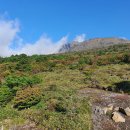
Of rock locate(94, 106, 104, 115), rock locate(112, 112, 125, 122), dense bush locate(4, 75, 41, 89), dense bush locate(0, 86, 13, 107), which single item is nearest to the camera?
rock locate(112, 112, 125, 122)

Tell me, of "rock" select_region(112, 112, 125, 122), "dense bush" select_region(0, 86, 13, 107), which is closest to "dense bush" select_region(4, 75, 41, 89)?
"dense bush" select_region(0, 86, 13, 107)

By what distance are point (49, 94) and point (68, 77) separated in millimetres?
11220

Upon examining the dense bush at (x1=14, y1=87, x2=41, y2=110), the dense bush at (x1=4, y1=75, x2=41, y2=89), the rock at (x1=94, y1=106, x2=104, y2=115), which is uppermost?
the dense bush at (x1=4, y1=75, x2=41, y2=89)

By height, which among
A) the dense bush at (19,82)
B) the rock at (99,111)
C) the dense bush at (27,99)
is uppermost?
the dense bush at (19,82)

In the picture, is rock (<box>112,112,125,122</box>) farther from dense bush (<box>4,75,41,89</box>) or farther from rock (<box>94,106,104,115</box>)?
dense bush (<box>4,75,41,89</box>)

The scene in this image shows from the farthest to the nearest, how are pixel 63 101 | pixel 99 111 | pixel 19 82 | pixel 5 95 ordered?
pixel 19 82 < pixel 5 95 < pixel 63 101 < pixel 99 111

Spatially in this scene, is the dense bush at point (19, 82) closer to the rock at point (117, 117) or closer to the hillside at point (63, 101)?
the hillside at point (63, 101)

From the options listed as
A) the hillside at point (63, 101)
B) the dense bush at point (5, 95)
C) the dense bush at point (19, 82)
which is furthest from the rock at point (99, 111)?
the dense bush at point (19, 82)

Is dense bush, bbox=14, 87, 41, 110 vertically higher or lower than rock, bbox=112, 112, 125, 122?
higher

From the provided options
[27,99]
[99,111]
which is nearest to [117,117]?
[99,111]

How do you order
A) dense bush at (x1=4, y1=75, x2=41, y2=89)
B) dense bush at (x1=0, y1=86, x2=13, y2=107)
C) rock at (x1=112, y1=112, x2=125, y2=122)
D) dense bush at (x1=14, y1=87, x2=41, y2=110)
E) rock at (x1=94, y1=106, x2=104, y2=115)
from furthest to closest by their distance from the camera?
dense bush at (x1=4, y1=75, x2=41, y2=89) → dense bush at (x1=0, y1=86, x2=13, y2=107) → dense bush at (x1=14, y1=87, x2=41, y2=110) → rock at (x1=94, y1=106, x2=104, y2=115) → rock at (x1=112, y1=112, x2=125, y2=122)

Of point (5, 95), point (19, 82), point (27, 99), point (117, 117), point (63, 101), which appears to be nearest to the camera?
point (117, 117)

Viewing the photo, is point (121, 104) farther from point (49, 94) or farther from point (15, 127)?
point (15, 127)

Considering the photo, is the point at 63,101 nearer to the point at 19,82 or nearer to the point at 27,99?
the point at 27,99
